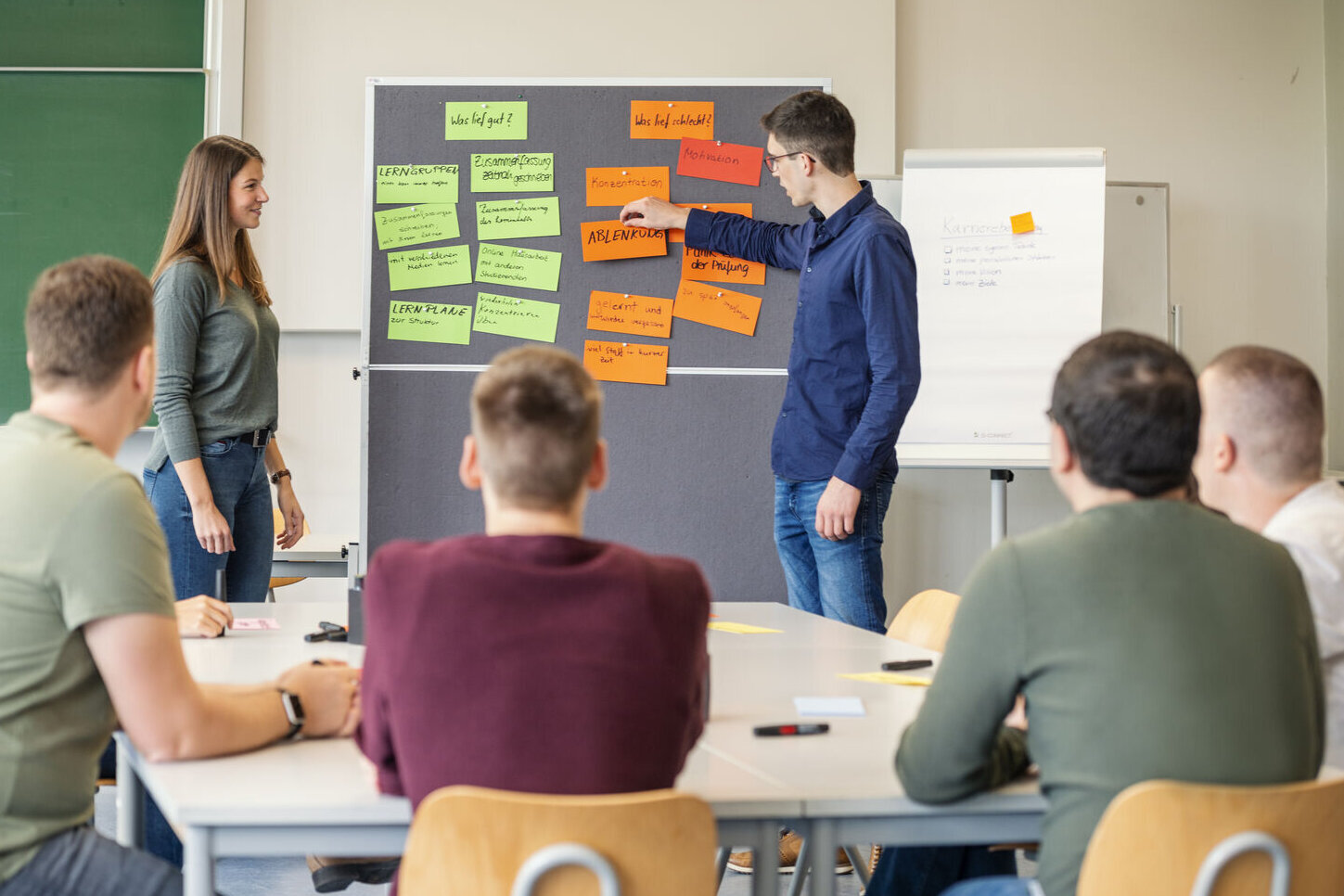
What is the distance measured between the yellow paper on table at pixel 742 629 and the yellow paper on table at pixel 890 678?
420 mm

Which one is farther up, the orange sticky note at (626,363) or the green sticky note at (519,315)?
the green sticky note at (519,315)

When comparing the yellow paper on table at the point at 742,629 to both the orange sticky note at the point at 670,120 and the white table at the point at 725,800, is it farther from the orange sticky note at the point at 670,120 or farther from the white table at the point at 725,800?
the orange sticky note at the point at 670,120

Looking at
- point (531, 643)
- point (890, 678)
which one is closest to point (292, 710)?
point (531, 643)

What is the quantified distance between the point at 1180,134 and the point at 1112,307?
862 millimetres

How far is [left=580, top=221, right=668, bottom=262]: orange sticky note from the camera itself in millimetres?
3779

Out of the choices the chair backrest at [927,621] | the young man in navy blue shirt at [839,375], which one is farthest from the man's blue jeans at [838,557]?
the chair backrest at [927,621]

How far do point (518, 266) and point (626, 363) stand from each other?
0.45 meters

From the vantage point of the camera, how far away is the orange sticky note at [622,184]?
380 cm

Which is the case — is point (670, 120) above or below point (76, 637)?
above

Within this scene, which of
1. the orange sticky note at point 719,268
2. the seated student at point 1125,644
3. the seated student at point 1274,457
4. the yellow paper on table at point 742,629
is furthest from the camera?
the orange sticky note at point 719,268

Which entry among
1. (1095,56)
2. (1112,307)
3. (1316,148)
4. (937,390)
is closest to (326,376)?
(937,390)

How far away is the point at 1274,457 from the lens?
5.76 feet

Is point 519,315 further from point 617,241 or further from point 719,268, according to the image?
point 719,268

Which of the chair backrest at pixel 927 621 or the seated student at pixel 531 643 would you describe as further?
the chair backrest at pixel 927 621
